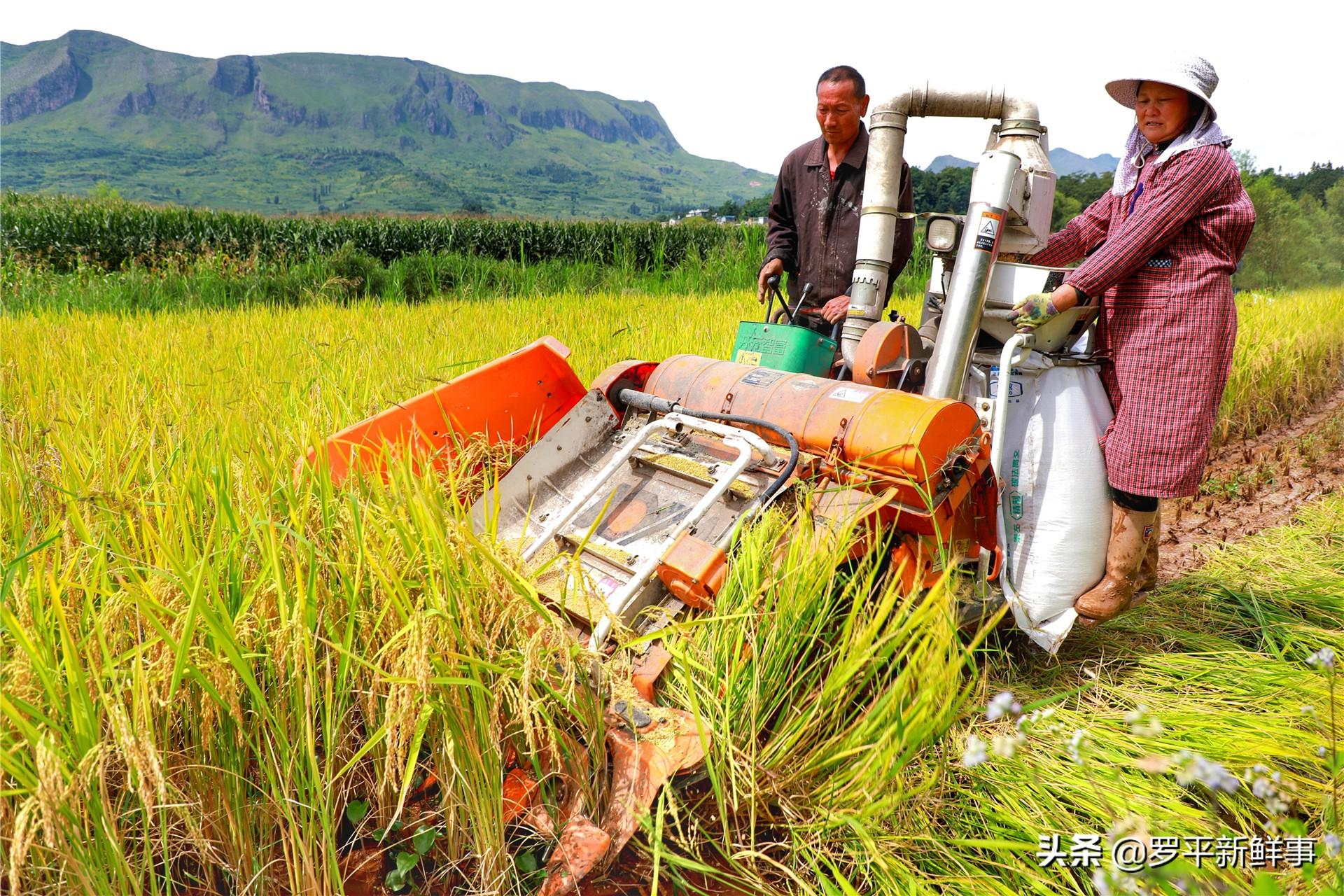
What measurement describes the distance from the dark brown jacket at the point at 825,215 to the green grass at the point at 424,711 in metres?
1.88

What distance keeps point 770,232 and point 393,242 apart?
14.7 meters

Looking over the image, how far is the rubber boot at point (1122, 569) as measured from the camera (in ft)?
8.34

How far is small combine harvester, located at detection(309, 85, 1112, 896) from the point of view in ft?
7.17

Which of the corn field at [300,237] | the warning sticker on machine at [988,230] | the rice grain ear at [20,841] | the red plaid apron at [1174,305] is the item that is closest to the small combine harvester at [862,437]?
the warning sticker on machine at [988,230]

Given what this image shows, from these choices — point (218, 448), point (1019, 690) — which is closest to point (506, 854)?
point (218, 448)

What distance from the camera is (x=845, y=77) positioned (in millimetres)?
3555

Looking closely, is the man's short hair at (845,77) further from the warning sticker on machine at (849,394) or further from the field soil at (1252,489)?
the field soil at (1252,489)

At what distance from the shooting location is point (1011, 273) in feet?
9.04

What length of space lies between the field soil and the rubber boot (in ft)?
3.47

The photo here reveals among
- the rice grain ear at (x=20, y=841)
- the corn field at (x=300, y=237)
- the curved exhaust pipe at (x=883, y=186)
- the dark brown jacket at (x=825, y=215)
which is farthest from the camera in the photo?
the corn field at (x=300, y=237)

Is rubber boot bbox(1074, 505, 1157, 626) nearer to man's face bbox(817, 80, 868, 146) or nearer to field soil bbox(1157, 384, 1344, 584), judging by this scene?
field soil bbox(1157, 384, 1344, 584)

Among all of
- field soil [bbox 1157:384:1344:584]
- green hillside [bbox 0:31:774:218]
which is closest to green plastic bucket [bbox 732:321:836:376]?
field soil [bbox 1157:384:1344:584]

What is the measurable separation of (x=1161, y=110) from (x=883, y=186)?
0.95 metres

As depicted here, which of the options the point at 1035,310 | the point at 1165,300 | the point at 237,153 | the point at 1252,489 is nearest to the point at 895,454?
the point at 1035,310
